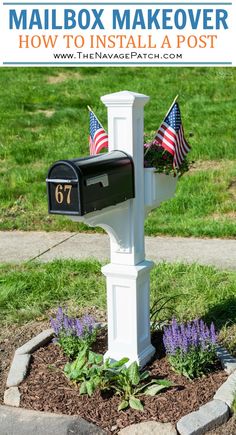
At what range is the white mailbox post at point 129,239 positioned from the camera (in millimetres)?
3619

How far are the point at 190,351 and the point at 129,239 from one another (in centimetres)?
66

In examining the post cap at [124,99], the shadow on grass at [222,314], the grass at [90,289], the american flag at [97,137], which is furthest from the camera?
the grass at [90,289]

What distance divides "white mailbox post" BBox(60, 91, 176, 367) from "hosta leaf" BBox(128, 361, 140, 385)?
7.1 inches

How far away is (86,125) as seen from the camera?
9914 millimetres

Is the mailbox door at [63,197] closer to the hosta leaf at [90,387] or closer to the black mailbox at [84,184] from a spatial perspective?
the black mailbox at [84,184]

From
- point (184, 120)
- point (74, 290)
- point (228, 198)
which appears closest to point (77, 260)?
point (74, 290)

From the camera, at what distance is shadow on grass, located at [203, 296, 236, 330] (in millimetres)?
4445

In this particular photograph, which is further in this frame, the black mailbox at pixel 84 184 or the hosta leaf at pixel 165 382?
the hosta leaf at pixel 165 382

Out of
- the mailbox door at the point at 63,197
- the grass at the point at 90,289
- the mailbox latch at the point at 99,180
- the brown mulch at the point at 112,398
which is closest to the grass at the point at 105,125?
the grass at the point at 90,289

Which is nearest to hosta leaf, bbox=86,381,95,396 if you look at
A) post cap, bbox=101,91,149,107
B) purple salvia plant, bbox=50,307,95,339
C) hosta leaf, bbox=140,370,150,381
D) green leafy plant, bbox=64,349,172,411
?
A: green leafy plant, bbox=64,349,172,411

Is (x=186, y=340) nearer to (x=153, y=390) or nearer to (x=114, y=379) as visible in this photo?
(x=153, y=390)

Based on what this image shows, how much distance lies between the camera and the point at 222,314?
15.0 feet

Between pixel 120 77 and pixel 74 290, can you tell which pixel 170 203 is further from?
pixel 120 77

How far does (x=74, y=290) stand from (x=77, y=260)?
72 cm
